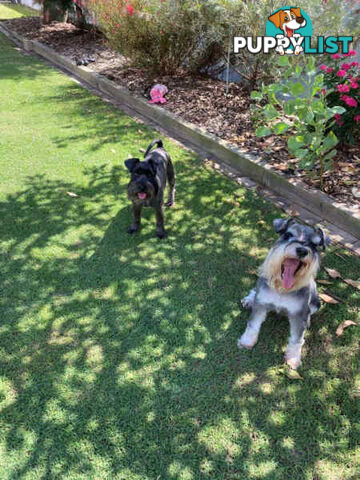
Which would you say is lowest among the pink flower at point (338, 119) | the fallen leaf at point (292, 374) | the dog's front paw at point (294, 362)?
the fallen leaf at point (292, 374)

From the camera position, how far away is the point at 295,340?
335 cm

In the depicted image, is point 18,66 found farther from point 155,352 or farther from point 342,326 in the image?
point 342,326

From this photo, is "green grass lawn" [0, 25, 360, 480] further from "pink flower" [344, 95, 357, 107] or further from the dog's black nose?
"pink flower" [344, 95, 357, 107]

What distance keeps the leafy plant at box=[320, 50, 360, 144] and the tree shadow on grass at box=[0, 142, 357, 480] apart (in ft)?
6.65

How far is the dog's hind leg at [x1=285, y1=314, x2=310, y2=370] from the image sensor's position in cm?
328

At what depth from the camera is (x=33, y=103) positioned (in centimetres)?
926

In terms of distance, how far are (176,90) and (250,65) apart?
203 centimetres

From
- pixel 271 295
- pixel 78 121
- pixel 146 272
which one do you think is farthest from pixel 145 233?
pixel 78 121

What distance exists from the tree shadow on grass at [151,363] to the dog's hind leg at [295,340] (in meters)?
0.13

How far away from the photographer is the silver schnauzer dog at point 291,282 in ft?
9.59

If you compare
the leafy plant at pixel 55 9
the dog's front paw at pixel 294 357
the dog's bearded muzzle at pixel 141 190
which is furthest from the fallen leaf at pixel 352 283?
the leafy plant at pixel 55 9

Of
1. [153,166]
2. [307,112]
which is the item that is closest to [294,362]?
[153,166]

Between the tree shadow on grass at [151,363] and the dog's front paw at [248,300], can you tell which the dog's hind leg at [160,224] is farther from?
the dog's front paw at [248,300]

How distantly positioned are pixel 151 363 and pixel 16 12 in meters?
26.3
